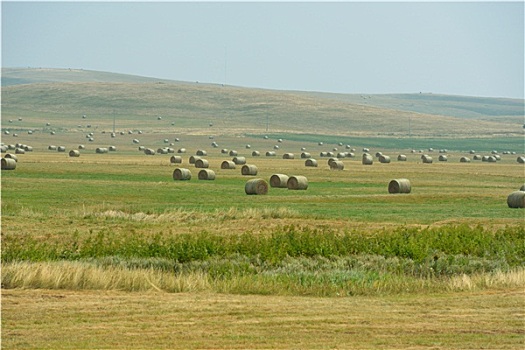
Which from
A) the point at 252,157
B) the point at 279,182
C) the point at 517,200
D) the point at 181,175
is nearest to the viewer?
the point at 517,200

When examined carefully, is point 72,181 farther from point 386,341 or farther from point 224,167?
point 386,341

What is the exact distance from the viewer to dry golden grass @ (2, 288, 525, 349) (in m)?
16.5

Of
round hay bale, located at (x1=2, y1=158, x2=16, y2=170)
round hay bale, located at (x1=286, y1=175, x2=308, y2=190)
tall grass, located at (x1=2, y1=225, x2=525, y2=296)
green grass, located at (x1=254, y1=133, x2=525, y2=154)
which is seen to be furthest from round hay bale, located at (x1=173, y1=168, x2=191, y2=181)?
green grass, located at (x1=254, y1=133, x2=525, y2=154)

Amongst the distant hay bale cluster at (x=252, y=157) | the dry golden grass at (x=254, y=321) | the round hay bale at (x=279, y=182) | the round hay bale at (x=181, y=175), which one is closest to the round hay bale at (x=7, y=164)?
the distant hay bale cluster at (x=252, y=157)

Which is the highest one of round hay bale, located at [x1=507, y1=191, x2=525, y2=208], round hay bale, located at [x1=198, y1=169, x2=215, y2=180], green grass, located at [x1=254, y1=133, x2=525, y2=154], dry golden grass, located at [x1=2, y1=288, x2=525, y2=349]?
dry golden grass, located at [x1=2, y1=288, x2=525, y2=349]

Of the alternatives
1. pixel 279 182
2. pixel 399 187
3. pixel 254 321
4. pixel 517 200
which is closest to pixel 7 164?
pixel 279 182

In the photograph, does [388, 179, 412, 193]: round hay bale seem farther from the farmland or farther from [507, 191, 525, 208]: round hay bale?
[507, 191, 525, 208]: round hay bale

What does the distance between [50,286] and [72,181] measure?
36.1m

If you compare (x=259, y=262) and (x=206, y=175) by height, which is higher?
(x=259, y=262)

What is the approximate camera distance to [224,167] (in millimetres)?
73188

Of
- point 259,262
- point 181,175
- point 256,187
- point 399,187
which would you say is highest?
point 259,262

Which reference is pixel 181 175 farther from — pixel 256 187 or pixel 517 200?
pixel 517 200

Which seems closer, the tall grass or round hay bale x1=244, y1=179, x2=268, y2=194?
the tall grass

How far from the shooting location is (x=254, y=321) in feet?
59.9
